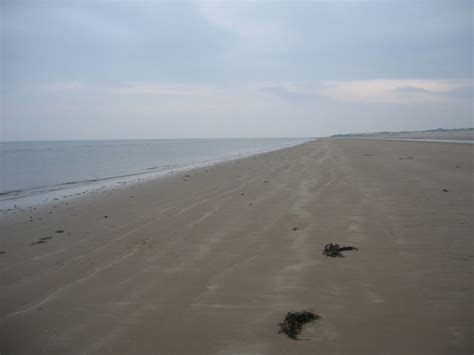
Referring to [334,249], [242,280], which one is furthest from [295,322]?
[334,249]

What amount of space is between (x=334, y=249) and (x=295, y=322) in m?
2.07

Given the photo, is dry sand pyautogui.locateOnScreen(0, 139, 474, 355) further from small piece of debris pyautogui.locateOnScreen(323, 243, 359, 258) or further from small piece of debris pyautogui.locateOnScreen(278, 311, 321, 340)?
small piece of debris pyautogui.locateOnScreen(323, 243, 359, 258)

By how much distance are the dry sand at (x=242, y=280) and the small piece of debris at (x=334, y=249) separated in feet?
0.55

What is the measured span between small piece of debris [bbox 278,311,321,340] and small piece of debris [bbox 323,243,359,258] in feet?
5.47

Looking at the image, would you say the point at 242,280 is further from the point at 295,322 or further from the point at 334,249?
the point at 334,249

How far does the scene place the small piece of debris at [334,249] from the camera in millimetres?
4844

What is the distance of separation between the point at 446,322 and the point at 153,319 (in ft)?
8.56

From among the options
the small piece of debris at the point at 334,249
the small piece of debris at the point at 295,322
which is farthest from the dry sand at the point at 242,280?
the small piece of debris at the point at 334,249

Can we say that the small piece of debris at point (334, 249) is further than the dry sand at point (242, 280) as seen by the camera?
Yes

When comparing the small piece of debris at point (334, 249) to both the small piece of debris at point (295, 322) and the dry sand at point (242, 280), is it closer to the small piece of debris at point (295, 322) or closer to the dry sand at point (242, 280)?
the dry sand at point (242, 280)

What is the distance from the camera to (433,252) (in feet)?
15.8

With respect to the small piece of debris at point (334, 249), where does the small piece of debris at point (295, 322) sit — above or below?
below

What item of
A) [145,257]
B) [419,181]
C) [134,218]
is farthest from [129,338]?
[419,181]

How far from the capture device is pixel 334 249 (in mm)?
5004
